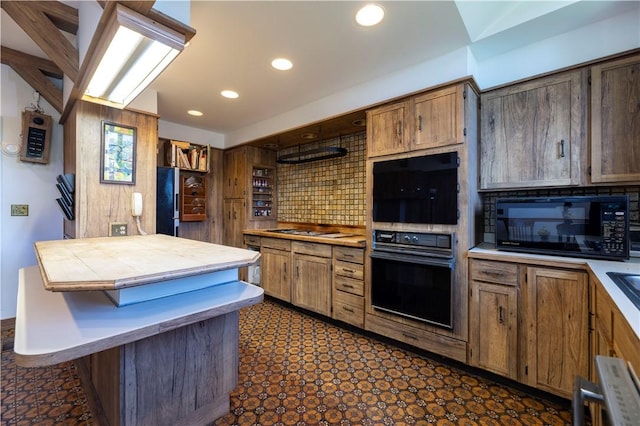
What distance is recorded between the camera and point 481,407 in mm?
1724

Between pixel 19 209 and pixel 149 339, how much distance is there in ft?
9.42

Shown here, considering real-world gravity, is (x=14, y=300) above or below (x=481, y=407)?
above

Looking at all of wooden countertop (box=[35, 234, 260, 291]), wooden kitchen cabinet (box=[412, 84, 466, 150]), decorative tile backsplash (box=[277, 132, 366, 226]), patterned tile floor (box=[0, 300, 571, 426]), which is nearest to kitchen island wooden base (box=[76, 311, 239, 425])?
patterned tile floor (box=[0, 300, 571, 426])

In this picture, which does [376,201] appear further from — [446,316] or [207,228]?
[207,228]

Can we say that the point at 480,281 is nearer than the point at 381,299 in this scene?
Yes

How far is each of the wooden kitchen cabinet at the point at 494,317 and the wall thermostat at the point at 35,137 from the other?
14.2 feet

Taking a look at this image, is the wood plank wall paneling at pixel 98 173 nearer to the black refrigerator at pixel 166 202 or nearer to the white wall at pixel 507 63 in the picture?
the black refrigerator at pixel 166 202

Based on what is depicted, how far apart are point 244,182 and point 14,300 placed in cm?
281

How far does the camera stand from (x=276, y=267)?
3.58m

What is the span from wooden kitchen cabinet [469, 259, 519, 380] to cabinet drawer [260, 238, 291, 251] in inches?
82.1

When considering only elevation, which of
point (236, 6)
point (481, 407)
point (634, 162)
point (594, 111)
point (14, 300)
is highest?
point (236, 6)

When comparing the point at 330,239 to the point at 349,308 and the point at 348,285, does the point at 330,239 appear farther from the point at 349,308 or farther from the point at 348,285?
the point at 349,308

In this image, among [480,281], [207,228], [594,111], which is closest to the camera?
[594,111]

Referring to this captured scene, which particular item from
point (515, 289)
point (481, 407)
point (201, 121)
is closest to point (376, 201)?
point (515, 289)
